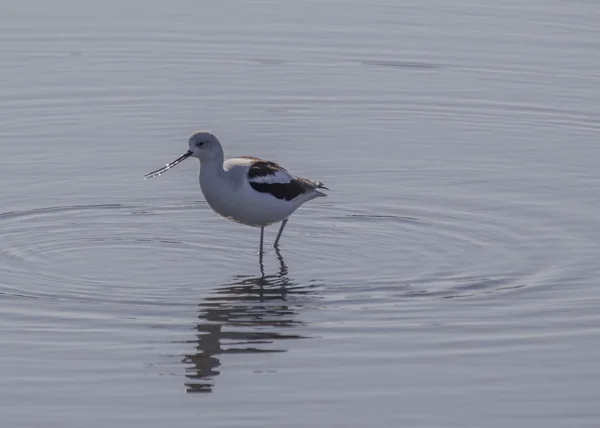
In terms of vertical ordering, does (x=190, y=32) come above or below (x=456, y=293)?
above

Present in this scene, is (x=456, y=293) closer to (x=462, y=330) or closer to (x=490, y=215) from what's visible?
(x=462, y=330)

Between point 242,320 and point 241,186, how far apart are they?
2102 mm

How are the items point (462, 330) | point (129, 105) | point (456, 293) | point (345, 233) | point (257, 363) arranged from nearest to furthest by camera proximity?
1. point (257, 363)
2. point (462, 330)
3. point (456, 293)
4. point (345, 233)
5. point (129, 105)

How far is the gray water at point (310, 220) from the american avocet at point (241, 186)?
45cm

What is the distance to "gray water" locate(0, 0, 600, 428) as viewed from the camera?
9.45 meters

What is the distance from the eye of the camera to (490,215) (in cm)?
1405

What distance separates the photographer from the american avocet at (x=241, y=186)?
1284 cm

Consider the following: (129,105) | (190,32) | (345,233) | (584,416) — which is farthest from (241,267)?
(190,32)

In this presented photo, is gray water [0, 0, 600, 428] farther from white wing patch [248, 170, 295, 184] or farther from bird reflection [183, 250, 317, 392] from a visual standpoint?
white wing patch [248, 170, 295, 184]

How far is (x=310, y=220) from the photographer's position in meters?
14.5

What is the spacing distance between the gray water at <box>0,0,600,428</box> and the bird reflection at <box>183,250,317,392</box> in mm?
32

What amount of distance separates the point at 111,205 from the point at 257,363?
492 centimetres

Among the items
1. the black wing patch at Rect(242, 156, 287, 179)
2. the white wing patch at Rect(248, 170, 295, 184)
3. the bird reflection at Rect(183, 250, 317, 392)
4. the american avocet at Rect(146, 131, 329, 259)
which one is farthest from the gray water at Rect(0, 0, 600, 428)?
the black wing patch at Rect(242, 156, 287, 179)

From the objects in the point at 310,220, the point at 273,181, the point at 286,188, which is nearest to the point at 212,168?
the point at 273,181
